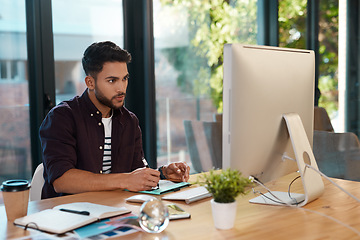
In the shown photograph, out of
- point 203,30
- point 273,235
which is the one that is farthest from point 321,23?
point 273,235

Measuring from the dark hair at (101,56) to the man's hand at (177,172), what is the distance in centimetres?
59

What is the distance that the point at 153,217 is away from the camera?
1.28 m

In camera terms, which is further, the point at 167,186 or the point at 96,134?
the point at 96,134

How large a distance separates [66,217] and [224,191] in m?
0.50

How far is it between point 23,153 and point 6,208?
1.78 meters

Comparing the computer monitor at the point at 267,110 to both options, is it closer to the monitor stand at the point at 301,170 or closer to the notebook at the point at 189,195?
the monitor stand at the point at 301,170

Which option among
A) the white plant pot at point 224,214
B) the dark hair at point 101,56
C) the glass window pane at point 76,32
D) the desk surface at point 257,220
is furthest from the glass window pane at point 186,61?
the white plant pot at point 224,214

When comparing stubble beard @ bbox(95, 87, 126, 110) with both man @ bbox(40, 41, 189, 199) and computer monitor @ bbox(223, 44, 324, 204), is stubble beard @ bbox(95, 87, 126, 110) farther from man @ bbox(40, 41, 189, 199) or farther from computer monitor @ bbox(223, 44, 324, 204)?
computer monitor @ bbox(223, 44, 324, 204)

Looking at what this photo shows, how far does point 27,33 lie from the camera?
307 centimetres

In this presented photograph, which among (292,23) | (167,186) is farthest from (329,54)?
(167,186)

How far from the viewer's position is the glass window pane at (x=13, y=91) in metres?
3.00

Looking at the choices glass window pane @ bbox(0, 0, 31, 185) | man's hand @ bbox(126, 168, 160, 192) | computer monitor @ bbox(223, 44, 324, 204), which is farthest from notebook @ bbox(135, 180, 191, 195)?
glass window pane @ bbox(0, 0, 31, 185)

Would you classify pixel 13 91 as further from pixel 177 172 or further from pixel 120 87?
pixel 177 172

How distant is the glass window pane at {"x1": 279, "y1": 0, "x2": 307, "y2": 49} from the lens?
15.7 ft
